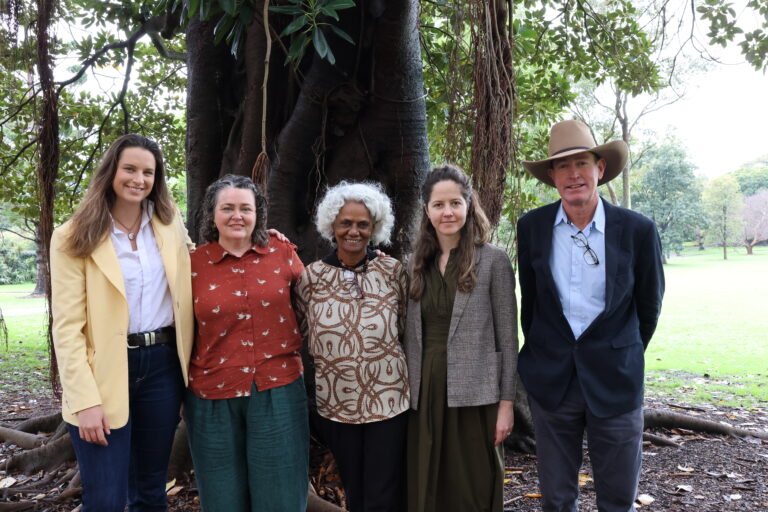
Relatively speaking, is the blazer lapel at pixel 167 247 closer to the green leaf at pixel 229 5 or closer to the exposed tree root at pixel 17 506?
the green leaf at pixel 229 5

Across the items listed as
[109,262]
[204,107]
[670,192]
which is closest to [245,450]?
[109,262]

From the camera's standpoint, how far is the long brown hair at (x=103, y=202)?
2191 millimetres

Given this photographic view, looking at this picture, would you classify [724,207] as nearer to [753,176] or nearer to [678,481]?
[753,176]

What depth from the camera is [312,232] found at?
13.4 ft

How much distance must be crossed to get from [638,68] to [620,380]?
4.74 m

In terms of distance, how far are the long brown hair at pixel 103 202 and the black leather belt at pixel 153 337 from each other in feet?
1.22

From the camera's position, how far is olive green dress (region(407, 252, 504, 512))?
8.10 feet

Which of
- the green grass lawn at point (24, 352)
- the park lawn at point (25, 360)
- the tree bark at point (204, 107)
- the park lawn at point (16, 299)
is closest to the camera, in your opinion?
the tree bark at point (204, 107)

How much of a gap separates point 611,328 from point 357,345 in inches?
41.4

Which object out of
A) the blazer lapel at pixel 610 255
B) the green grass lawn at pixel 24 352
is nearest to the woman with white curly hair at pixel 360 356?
the blazer lapel at pixel 610 255

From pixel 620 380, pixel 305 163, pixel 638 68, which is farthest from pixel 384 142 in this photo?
pixel 638 68

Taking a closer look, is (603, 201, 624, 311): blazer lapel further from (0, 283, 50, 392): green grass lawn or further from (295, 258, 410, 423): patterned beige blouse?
(0, 283, 50, 392): green grass lawn

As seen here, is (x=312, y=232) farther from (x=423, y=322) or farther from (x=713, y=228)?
(x=713, y=228)

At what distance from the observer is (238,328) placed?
2.40 m
